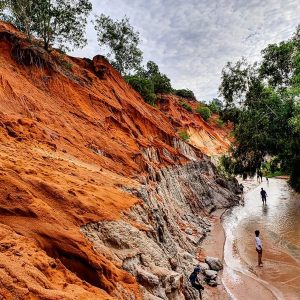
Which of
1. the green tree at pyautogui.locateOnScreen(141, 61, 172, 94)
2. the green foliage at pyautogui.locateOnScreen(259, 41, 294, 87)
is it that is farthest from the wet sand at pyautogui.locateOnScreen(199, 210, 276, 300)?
the green tree at pyautogui.locateOnScreen(141, 61, 172, 94)

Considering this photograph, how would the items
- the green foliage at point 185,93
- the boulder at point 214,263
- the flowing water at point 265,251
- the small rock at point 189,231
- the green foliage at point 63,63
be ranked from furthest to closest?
the green foliage at point 185,93 < the green foliage at point 63,63 < the small rock at point 189,231 < the boulder at point 214,263 < the flowing water at point 265,251

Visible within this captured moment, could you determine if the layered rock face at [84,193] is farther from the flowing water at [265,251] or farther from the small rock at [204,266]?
the flowing water at [265,251]

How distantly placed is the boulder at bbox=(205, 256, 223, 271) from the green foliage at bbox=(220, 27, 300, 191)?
7.88 meters

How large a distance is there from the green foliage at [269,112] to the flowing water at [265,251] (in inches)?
149

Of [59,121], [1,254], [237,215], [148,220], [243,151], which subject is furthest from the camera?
[237,215]

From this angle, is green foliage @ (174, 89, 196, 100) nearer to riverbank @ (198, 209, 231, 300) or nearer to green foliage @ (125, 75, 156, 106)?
green foliage @ (125, 75, 156, 106)

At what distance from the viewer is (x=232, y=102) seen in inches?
1288

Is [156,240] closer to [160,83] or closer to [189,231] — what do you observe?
[189,231]

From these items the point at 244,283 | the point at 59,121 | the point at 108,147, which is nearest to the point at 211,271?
the point at 244,283

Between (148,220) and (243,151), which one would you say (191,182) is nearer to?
(243,151)

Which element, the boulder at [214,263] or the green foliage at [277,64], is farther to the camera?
the green foliage at [277,64]

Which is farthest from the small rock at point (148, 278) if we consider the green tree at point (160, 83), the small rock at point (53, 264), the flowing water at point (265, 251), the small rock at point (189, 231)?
the green tree at point (160, 83)

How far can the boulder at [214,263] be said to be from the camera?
1467cm

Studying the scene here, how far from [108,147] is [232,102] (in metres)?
18.9
